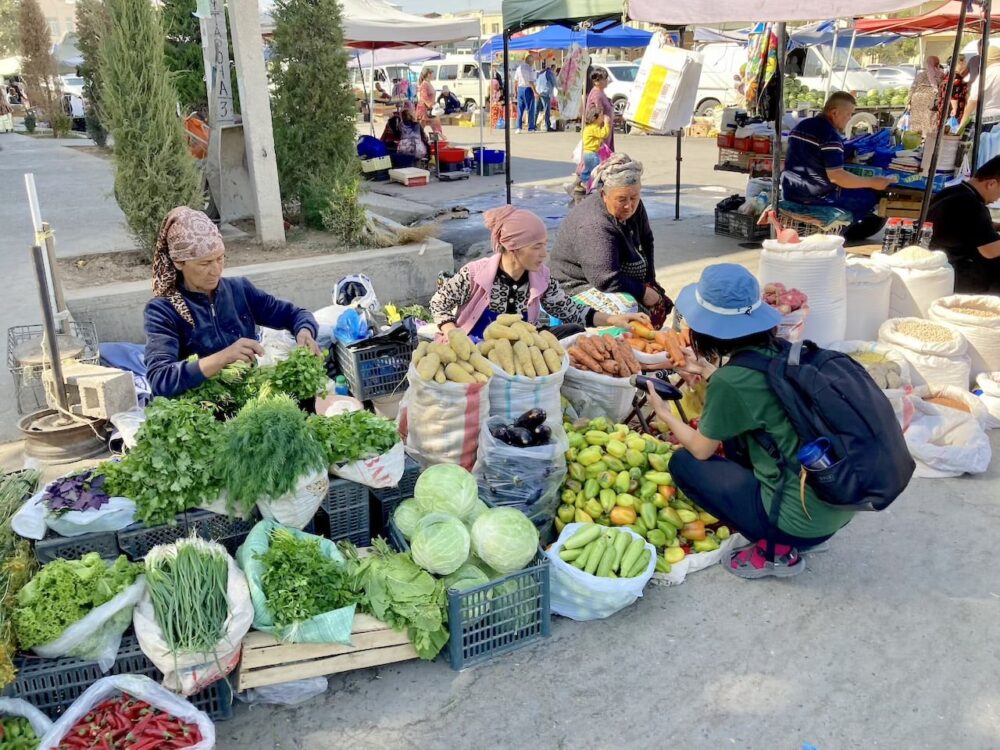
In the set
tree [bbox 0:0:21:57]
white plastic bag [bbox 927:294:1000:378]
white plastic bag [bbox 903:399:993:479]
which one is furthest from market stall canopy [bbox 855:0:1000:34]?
tree [bbox 0:0:21:57]

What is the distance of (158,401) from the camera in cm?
320

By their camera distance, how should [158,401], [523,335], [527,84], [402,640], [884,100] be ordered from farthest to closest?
[527,84], [884,100], [523,335], [158,401], [402,640]

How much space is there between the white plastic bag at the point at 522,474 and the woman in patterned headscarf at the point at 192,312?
3.91 feet

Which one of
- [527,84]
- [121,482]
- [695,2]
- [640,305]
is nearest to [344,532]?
[121,482]

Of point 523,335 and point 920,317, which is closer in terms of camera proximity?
point 523,335

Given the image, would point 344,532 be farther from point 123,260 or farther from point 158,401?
point 123,260

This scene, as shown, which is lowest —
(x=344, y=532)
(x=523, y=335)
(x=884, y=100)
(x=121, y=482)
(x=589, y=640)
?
(x=589, y=640)

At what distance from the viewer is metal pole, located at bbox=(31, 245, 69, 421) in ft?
14.1

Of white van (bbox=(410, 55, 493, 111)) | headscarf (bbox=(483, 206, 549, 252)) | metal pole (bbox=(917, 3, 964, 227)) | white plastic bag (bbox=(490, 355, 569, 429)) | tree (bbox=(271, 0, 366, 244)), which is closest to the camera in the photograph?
white plastic bag (bbox=(490, 355, 569, 429))

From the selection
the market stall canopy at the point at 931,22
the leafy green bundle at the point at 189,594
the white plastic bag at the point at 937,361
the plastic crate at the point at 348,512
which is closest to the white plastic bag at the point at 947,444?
the white plastic bag at the point at 937,361

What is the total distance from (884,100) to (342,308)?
1801 cm

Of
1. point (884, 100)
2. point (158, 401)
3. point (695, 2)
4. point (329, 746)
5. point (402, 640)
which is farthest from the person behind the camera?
point (884, 100)

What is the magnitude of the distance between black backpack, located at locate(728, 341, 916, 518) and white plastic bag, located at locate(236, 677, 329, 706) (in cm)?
209

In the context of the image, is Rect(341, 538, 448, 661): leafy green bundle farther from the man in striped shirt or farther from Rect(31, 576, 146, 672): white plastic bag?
the man in striped shirt
